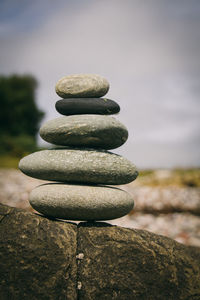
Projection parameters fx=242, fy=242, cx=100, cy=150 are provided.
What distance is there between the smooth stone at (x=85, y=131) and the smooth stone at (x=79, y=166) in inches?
6.7

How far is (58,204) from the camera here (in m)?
3.65

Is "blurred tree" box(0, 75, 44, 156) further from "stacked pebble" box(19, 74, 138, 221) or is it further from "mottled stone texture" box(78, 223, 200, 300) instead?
"mottled stone texture" box(78, 223, 200, 300)

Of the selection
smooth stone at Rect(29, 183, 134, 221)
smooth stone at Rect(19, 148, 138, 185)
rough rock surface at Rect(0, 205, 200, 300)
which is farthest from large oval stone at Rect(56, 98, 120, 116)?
rough rock surface at Rect(0, 205, 200, 300)

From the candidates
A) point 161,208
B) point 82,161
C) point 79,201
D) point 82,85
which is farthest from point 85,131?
point 161,208

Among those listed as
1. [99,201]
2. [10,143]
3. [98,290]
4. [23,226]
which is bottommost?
[10,143]


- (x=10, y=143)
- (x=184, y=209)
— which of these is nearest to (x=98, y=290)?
(x=184, y=209)

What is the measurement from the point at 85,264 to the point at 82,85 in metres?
2.84

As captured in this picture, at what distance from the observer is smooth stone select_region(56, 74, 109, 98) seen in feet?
13.8

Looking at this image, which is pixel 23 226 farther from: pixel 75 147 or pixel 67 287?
pixel 75 147

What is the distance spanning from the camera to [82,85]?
420 centimetres

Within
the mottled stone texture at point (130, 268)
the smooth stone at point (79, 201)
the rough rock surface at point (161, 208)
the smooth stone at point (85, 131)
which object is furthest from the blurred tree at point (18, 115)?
the mottled stone texture at point (130, 268)

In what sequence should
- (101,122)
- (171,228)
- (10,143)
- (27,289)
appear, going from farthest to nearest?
(10,143) → (171,228) → (101,122) → (27,289)

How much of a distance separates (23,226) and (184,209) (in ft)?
33.1

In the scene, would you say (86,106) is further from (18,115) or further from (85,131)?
(18,115)
